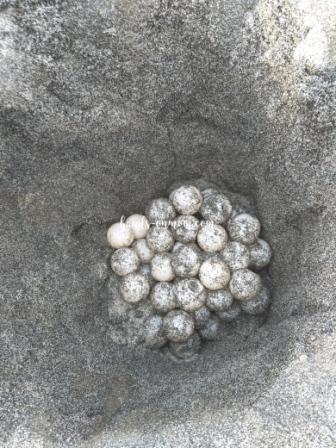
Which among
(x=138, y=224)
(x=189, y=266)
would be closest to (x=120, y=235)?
(x=138, y=224)

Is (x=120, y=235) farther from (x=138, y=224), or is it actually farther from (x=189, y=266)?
(x=189, y=266)

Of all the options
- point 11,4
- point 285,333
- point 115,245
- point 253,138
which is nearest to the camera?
point 11,4

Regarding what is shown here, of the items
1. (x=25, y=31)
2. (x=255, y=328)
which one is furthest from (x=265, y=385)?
(x=25, y=31)

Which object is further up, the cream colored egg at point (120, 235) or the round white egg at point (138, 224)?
the round white egg at point (138, 224)

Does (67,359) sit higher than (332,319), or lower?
lower

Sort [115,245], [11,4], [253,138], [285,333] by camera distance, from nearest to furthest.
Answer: [11,4] → [285,333] → [253,138] → [115,245]

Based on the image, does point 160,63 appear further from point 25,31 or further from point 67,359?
point 67,359

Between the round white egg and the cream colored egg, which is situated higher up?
the round white egg

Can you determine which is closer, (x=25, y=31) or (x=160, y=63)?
(x=25, y=31)
